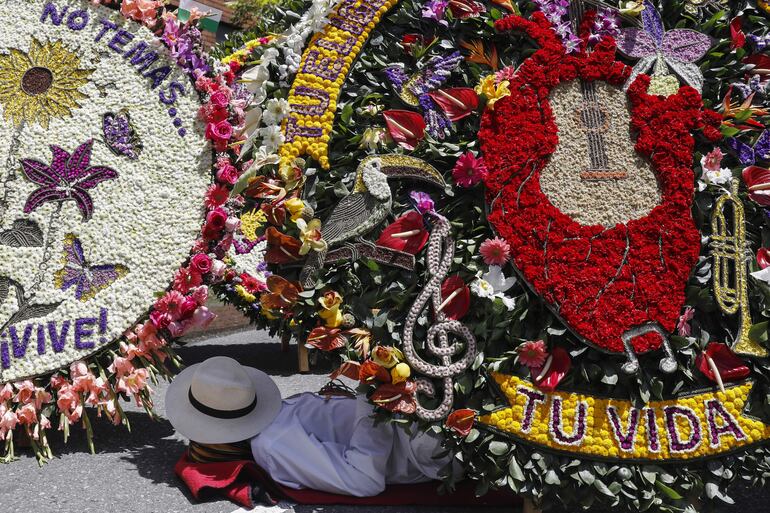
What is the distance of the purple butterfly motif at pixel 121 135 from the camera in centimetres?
404

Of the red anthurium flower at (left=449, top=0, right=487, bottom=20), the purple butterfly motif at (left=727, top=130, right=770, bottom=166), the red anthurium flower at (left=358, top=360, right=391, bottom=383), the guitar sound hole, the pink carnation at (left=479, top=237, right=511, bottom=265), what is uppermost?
the red anthurium flower at (left=449, top=0, right=487, bottom=20)

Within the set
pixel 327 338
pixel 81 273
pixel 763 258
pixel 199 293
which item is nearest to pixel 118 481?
pixel 199 293

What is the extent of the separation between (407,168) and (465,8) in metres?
0.76

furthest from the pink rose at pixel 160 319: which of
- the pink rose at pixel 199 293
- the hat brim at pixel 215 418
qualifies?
the hat brim at pixel 215 418

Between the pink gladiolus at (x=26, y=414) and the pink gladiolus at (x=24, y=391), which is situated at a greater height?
the pink gladiolus at (x=24, y=391)

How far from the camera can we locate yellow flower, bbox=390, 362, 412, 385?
2.99 metres

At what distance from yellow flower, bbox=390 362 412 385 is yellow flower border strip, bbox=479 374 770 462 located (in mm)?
370

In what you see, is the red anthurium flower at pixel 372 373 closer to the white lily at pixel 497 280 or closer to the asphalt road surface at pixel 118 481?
the white lily at pixel 497 280

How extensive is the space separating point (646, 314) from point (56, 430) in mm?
3212

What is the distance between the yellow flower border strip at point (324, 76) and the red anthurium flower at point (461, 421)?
1.19m

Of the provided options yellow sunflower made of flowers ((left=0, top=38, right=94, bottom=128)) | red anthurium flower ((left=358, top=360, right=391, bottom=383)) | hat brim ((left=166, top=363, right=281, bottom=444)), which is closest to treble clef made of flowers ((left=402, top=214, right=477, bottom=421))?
red anthurium flower ((left=358, top=360, right=391, bottom=383))

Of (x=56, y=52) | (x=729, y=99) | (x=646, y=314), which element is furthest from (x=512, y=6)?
(x=56, y=52)

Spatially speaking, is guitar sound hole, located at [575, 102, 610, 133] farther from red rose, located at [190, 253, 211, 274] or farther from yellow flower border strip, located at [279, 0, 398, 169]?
red rose, located at [190, 253, 211, 274]

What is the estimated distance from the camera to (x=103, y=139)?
404 cm
